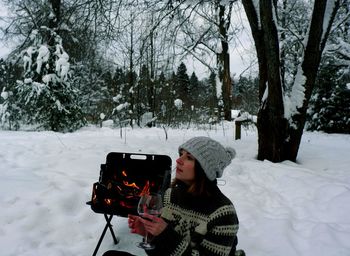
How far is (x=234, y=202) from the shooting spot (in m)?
4.41

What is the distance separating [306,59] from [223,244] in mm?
5131

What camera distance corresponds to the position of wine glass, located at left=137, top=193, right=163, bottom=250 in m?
1.77

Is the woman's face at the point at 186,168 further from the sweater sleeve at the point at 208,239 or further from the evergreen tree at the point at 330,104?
the evergreen tree at the point at 330,104

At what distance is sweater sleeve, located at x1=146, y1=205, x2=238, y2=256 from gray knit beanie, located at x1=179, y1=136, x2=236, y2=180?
23cm

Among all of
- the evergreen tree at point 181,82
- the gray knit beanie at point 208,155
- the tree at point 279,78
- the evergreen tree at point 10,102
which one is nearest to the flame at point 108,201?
the gray knit beanie at point 208,155

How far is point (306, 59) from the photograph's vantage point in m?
5.98

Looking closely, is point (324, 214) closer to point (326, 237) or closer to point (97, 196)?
point (326, 237)

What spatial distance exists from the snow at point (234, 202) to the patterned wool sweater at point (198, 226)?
0.90 meters

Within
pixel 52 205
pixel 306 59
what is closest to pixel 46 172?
pixel 52 205

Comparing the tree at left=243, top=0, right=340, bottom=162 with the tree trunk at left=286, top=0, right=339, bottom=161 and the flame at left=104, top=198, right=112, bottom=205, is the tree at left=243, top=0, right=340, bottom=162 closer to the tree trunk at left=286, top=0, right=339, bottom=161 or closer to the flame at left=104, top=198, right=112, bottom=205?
the tree trunk at left=286, top=0, right=339, bottom=161

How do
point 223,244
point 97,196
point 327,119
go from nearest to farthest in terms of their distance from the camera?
1. point 223,244
2. point 97,196
3. point 327,119

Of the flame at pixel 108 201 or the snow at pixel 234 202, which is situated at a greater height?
the flame at pixel 108 201

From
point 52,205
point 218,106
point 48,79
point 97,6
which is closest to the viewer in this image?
point 52,205

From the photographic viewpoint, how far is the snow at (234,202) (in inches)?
127
